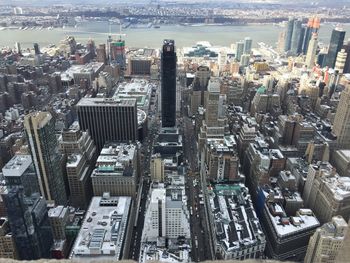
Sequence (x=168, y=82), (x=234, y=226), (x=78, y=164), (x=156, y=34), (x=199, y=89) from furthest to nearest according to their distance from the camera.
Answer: (x=156, y=34) → (x=199, y=89) → (x=168, y=82) → (x=78, y=164) → (x=234, y=226)

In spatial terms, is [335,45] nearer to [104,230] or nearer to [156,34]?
[156,34]

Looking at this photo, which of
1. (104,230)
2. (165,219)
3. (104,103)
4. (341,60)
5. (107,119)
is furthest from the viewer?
(341,60)

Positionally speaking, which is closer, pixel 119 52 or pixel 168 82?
pixel 168 82

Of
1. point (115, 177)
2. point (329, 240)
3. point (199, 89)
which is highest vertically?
Answer: point (199, 89)

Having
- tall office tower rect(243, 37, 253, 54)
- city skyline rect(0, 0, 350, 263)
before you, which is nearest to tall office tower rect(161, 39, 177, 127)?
city skyline rect(0, 0, 350, 263)

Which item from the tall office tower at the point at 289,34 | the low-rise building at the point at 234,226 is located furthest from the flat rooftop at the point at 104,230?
the tall office tower at the point at 289,34

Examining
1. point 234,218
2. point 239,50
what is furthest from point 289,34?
point 234,218

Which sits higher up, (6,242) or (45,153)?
(45,153)
